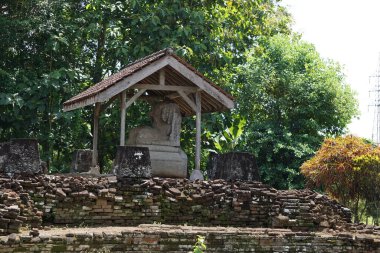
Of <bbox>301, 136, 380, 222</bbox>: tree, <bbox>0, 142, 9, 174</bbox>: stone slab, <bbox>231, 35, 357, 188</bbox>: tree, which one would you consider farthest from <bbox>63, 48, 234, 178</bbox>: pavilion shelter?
<bbox>231, 35, 357, 188</bbox>: tree

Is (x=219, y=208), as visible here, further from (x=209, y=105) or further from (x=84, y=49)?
(x=84, y=49)

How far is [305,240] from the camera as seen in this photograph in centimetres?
1139

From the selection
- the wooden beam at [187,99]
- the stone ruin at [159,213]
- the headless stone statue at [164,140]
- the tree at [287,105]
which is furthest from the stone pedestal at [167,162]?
the tree at [287,105]

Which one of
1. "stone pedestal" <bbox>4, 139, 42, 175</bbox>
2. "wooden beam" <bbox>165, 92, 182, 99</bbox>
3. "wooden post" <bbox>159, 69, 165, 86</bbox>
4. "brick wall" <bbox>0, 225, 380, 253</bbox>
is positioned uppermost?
"wooden post" <bbox>159, 69, 165, 86</bbox>

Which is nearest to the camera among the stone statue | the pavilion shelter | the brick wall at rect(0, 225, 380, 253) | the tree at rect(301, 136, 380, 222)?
the brick wall at rect(0, 225, 380, 253)

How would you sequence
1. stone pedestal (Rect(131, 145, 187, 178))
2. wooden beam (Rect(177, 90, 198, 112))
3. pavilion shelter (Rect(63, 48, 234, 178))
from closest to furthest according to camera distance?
pavilion shelter (Rect(63, 48, 234, 178))
stone pedestal (Rect(131, 145, 187, 178))
wooden beam (Rect(177, 90, 198, 112))

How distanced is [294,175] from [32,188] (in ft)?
36.9

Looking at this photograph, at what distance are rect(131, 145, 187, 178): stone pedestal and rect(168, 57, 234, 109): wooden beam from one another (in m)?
1.42

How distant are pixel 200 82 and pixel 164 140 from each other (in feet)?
4.82

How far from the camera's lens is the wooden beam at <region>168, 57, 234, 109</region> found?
572 inches

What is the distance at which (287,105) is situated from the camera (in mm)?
22406

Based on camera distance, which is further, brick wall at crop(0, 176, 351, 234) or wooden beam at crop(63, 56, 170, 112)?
wooden beam at crop(63, 56, 170, 112)

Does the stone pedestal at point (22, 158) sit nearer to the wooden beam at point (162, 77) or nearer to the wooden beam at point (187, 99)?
the wooden beam at point (162, 77)

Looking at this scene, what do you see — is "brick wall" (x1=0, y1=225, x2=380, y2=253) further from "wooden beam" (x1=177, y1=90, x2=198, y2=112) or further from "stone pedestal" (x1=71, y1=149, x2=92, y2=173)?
"stone pedestal" (x1=71, y1=149, x2=92, y2=173)
